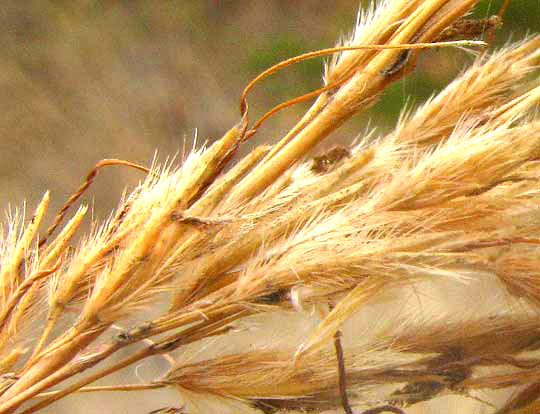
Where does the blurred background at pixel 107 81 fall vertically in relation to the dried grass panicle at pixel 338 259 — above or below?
above

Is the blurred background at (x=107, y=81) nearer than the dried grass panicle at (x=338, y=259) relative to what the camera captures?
No

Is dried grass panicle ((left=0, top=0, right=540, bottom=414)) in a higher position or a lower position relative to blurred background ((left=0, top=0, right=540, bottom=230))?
lower

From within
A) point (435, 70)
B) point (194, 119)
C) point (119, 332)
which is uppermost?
point (194, 119)

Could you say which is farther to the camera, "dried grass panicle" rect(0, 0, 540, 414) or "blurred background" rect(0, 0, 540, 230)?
"blurred background" rect(0, 0, 540, 230)

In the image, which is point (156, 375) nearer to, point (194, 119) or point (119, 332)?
point (119, 332)

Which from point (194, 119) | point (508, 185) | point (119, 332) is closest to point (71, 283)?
point (119, 332)
